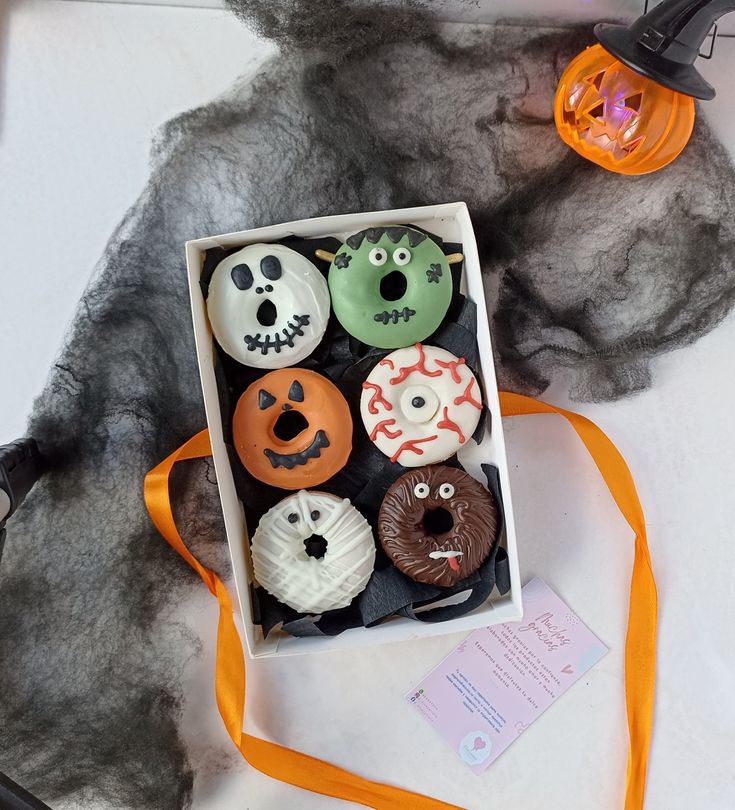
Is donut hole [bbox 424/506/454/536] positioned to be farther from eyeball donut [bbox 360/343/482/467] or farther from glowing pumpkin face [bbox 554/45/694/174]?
glowing pumpkin face [bbox 554/45/694/174]

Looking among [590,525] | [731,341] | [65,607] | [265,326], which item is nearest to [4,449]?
[65,607]

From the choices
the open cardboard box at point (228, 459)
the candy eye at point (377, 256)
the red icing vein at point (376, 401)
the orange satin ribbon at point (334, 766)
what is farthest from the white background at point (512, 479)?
the candy eye at point (377, 256)

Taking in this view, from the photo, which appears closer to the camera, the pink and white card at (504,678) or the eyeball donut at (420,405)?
the eyeball donut at (420,405)

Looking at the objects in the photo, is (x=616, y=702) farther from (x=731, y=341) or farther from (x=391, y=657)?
A: (x=731, y=341)

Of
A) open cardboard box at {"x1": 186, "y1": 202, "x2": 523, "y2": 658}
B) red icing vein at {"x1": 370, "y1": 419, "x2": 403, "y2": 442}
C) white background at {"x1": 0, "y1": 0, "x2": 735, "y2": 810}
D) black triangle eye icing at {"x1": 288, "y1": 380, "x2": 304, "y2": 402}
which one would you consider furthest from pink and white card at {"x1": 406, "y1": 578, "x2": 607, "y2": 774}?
black triangle eye icing at {"x1": 288, "y1": 380, "x2": 304, "y2": 402}

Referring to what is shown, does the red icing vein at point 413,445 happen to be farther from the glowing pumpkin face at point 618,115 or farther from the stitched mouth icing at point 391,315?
the glowing pumpkin face at point 618,115

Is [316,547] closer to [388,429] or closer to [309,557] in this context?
[309,557]

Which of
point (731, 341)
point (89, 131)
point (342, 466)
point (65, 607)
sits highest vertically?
point (89, 131)
